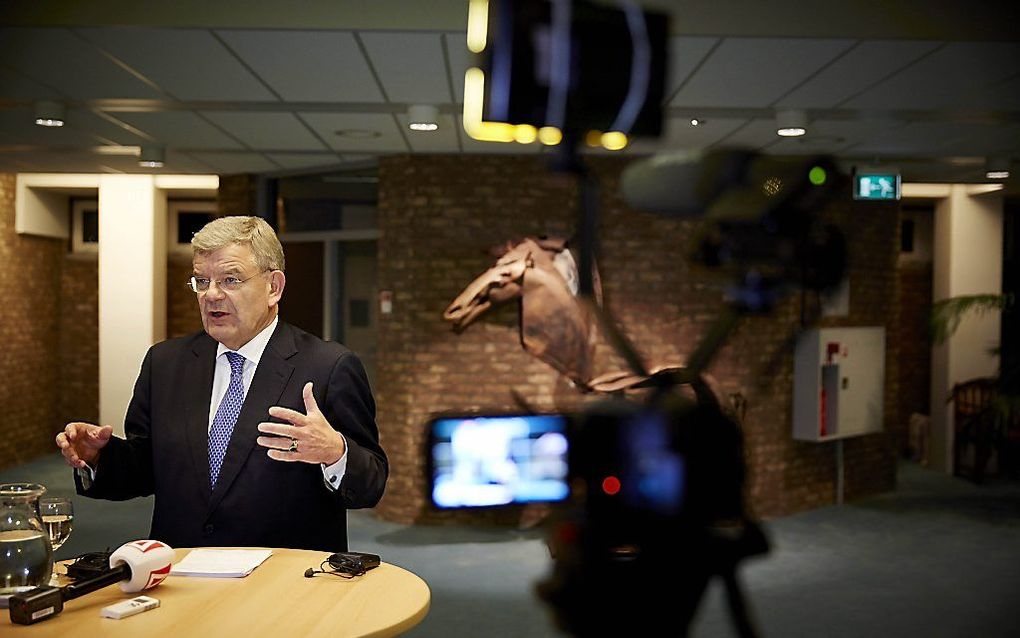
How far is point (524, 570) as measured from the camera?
195 inches

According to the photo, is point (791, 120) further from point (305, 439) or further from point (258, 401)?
point (305, 439)

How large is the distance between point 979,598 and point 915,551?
96cm

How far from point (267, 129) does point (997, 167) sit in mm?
5426

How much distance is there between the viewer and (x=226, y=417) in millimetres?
2043

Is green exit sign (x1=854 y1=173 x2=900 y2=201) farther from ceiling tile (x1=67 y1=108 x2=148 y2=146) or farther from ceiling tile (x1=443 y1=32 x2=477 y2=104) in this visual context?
ceiling tile (x1=67 y1=108 x2=148 y2=146)

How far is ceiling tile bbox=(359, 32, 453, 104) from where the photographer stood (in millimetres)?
3752

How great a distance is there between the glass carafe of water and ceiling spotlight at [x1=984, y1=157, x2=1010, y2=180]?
6673 mm

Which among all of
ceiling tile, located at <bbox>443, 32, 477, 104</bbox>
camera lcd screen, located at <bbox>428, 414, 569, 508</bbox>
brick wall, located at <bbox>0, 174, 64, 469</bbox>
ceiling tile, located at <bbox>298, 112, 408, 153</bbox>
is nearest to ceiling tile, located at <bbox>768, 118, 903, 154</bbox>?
ceiling tile, located at <bbox>443, 32, 477, 104</bbox>

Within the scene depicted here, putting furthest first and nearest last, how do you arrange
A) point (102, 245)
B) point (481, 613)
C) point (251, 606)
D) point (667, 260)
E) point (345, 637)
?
point (102, 245) → point (667, 260) → point (481, 613) → point (251, 606) → point (345, 637)

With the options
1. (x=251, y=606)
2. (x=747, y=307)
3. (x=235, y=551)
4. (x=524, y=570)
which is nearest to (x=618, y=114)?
(x=747, y=307)

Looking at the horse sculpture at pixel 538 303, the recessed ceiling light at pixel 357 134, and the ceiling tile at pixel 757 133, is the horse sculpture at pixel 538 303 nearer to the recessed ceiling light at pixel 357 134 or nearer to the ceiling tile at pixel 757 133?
the recessed ceiling light at pixel 357 134

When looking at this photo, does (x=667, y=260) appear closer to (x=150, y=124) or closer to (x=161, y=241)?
(x=150, y=124)

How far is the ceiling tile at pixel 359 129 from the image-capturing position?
5160mm

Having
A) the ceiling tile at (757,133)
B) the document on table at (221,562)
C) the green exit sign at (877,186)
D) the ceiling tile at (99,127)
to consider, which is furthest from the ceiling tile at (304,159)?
the document on table at (221,562)
